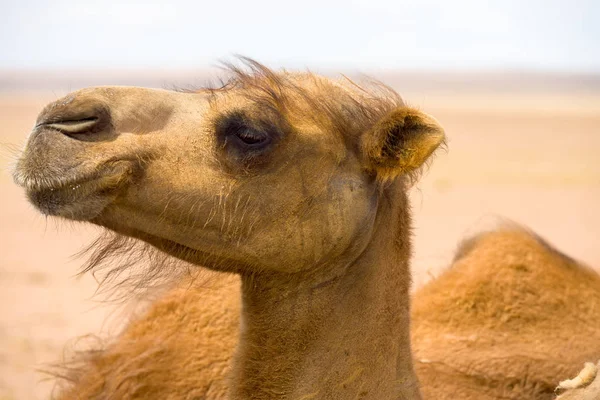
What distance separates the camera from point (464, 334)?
483 cm

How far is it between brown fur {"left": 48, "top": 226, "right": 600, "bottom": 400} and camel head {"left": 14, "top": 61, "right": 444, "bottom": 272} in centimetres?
99

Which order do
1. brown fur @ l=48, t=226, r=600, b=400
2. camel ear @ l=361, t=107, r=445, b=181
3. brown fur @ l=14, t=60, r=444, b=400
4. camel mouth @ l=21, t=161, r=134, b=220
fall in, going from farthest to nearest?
brown fur @ l=48, t=226, r=600, b=400 < camel ear @ l=361, t=107, r=445, b=181 < brown fur @ l=14, t=60, r=444, b=400 < camel mouth @ l=21, t=161, r=134, b=220

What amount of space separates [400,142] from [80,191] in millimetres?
1218

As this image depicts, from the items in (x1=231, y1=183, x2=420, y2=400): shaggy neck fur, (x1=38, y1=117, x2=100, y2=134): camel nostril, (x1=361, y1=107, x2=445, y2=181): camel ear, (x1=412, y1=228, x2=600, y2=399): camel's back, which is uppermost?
(x1=38, y1=117, x2=100, y2=134): camel nostril

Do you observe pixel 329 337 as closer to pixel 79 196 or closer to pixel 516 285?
pixel 79 196

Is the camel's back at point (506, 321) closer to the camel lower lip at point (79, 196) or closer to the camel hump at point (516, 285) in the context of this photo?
the camel hump at point (516, 285)

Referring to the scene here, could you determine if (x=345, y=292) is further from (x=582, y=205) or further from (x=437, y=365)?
(x=582, y=205)

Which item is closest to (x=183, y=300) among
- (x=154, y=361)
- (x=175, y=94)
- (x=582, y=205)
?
(x=154, y=361)

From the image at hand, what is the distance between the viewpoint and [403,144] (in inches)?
146

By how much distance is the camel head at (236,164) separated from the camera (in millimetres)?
3318

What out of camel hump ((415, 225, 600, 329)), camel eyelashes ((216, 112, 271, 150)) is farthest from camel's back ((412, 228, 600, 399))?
camel eyelashes ((216, 112, 271, 150))

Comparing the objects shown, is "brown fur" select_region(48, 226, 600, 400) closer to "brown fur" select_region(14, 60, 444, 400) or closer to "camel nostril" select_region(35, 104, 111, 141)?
"brown fur" select_region(14, 60, 444, 400)

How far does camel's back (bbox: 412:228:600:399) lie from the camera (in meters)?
4.56

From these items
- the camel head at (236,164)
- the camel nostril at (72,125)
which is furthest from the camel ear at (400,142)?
the camel nostril at (72,125)
